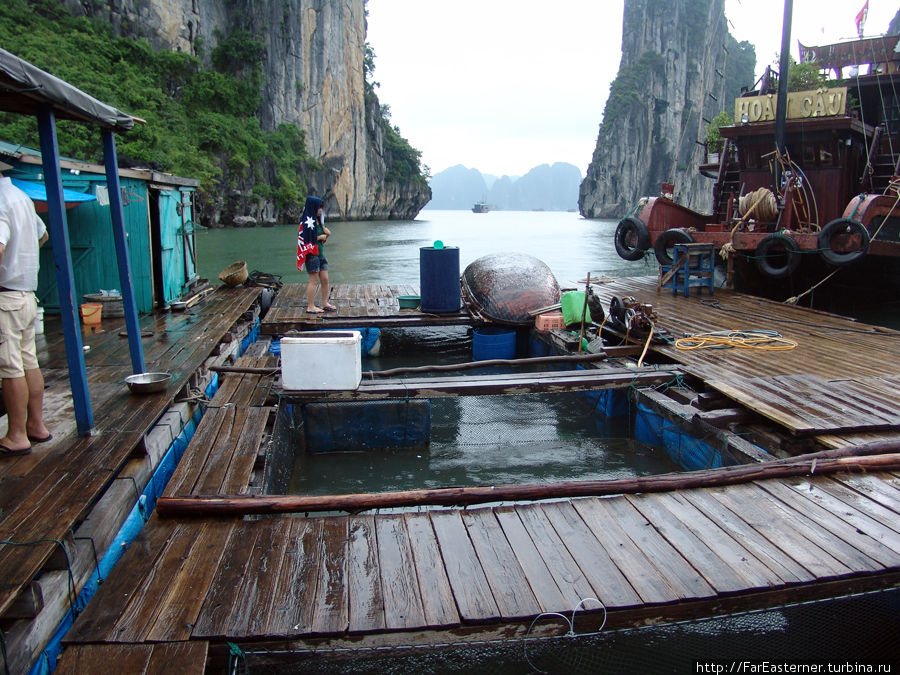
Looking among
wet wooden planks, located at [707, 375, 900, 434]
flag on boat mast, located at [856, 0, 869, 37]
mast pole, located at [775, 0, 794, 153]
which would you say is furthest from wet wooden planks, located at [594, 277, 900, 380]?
flag on boat mast, located at [856, 0, 869, 37]

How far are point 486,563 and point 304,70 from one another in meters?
60.0

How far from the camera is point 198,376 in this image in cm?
606

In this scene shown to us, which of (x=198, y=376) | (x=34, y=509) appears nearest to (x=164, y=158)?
(x=198, y=376)

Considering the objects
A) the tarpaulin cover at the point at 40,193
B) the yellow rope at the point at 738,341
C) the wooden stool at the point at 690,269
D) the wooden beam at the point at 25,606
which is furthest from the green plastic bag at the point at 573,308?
the wooden beam at the point at 25,606

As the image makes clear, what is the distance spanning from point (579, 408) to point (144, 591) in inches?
232

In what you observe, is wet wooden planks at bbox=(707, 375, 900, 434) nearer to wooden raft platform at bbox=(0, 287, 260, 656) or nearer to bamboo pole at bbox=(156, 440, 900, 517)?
bamboo pole at bbox=(156, 440, 900, 517)

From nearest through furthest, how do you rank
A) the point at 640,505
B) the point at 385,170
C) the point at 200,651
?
the point at 200,651 → the point at 640,505 → the point at 385,170

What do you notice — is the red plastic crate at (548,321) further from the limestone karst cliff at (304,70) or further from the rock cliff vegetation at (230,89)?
the limestone karst cliff at (304,70)

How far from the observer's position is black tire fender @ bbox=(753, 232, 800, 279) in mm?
10797

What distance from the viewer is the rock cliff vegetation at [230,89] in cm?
3631

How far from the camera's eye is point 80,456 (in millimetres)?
3842

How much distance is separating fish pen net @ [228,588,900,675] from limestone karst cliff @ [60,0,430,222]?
43470 mm

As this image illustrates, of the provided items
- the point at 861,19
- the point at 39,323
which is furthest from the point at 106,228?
the point at 861,19

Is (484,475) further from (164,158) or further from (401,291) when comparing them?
(164,158)
